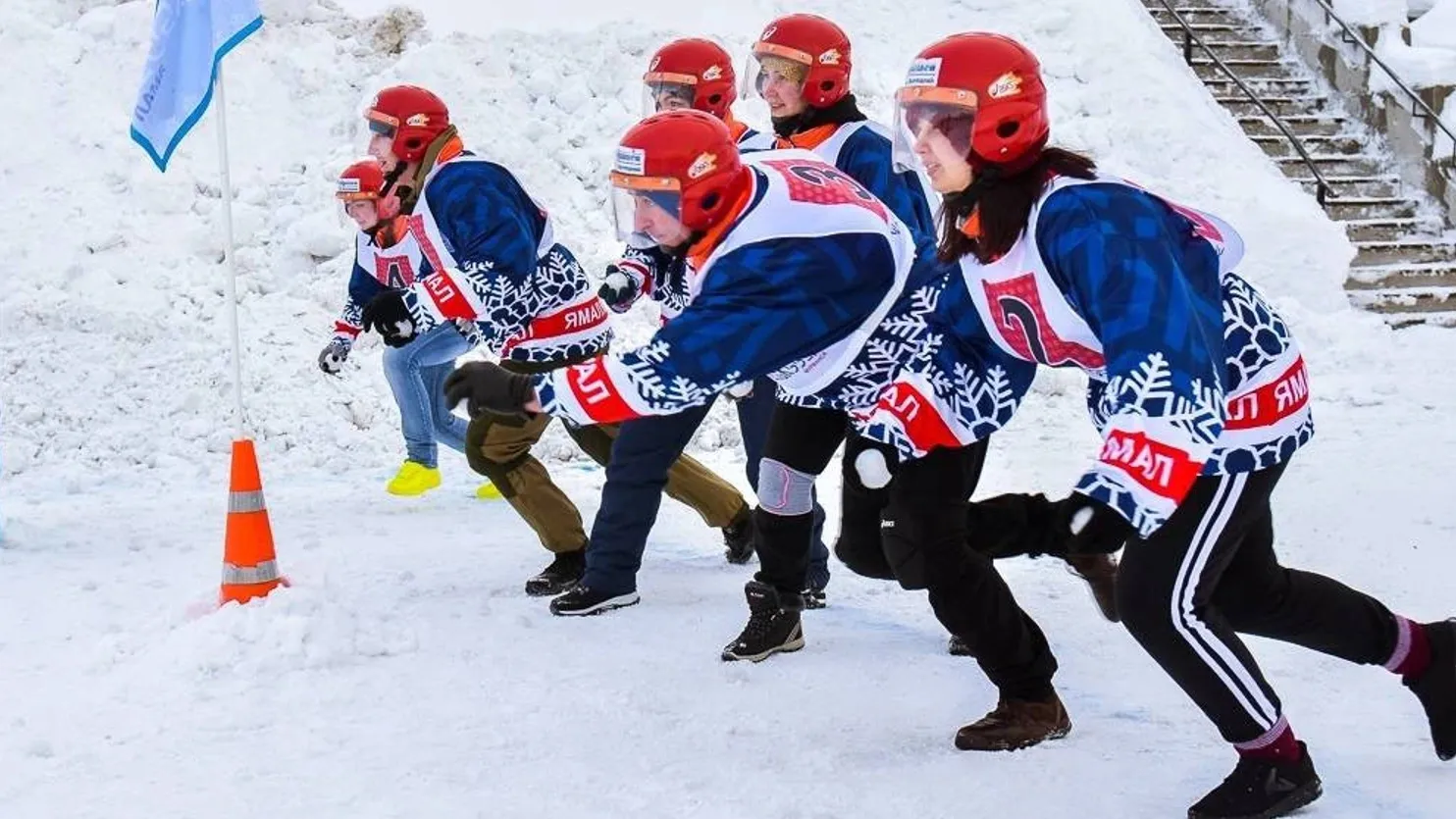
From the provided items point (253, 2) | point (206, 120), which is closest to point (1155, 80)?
point (206, 120)

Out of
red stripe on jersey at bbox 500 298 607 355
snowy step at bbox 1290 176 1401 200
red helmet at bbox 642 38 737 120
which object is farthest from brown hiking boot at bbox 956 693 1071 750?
snowy step at bbox 1290 176 1401 200

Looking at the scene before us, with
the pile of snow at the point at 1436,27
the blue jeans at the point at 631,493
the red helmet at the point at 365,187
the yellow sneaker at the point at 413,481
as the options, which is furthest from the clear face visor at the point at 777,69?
the pile of snow at the point at 1436,27

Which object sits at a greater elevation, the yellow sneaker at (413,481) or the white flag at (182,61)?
the white flag at (182,61)

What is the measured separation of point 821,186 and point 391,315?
7.05 ft

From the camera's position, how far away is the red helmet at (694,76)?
553cm

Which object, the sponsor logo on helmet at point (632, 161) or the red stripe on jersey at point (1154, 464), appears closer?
the red stripe on jersey at point (1154, 464)

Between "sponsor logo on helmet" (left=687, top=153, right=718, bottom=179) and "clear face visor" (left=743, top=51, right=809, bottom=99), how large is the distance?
4.81 feet

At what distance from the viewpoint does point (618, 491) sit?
501cm

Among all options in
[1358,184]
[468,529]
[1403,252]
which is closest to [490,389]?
[468,529]

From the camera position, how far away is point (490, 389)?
12.3 ft

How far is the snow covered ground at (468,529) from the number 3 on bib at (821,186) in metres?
1.34

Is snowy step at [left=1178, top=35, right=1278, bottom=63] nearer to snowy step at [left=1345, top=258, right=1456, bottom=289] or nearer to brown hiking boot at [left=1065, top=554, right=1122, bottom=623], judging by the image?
snowy step at [left=1345, top=258, right=1456, bottom=289]

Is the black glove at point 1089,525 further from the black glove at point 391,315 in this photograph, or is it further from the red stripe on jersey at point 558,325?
the black glove at point 391,315

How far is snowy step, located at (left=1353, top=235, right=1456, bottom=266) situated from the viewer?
1183 cm
